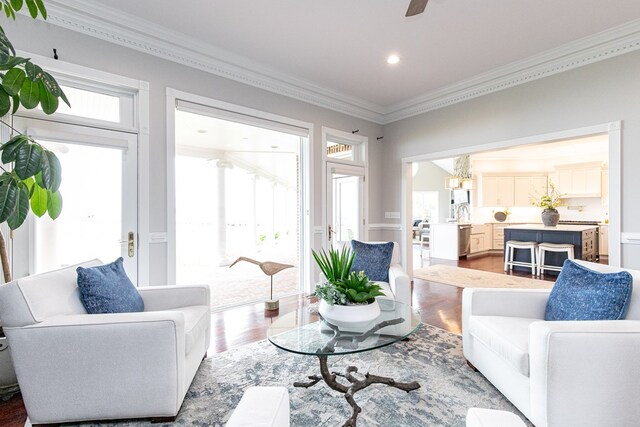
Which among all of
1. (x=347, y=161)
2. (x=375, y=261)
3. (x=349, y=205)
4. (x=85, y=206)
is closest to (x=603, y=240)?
(x=349, y=205)

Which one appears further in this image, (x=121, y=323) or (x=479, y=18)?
(x=479, y=18)

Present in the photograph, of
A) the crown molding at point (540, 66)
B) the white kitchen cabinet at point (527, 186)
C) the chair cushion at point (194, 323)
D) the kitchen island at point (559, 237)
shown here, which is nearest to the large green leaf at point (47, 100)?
the chair cushion at point (194, 323)

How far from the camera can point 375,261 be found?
341 cm

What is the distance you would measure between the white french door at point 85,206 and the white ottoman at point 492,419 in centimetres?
305

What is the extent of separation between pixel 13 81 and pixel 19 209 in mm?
715

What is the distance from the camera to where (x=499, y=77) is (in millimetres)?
3930

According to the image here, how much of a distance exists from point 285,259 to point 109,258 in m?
5.24

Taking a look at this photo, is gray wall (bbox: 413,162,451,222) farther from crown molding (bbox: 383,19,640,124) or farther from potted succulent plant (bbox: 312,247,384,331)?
potted succulent plant (bbox: 312,247,384,331)

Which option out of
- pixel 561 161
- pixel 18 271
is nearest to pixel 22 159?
pixel 18 271

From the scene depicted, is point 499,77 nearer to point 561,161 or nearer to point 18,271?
point 18,271

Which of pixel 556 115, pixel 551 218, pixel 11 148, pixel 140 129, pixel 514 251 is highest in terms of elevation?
pixel 556 115

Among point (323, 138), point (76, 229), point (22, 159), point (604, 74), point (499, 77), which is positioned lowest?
point (76, 229)

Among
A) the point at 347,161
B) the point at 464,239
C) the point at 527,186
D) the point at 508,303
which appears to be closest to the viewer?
the point at 508,303

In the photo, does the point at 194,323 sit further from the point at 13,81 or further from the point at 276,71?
the point at 276,71
